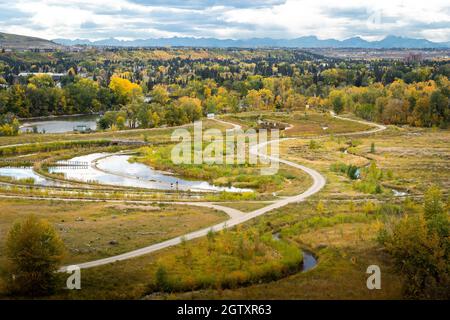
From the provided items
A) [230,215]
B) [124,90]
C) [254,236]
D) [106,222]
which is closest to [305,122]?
[124,90]

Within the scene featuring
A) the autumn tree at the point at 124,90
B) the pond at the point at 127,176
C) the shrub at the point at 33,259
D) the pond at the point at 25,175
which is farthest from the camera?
the autumn tree at the point at 124,90

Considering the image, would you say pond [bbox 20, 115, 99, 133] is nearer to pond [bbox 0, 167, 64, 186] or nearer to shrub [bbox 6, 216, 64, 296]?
pond [bbox 0, 167, 64, 186]

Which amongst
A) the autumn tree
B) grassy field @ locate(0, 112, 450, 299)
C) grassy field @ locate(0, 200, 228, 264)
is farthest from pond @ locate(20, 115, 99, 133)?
grassy field @ locate(0, 200, 228, 264)

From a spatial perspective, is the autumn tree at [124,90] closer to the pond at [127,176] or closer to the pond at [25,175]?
the pond at [127,176]

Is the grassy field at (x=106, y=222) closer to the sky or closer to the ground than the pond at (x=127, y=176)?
closer to the sky

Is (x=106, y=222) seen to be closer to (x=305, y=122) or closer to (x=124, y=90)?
(x=305, y=122)

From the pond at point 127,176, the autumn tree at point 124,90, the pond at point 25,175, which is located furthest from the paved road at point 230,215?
the autumn tree at point 124,90

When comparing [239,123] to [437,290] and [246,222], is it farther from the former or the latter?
[437,290]
